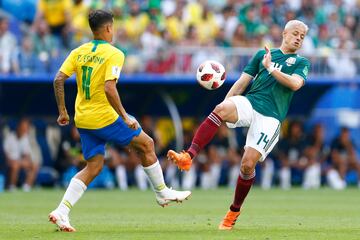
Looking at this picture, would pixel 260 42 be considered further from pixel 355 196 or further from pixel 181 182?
pixel 355 196

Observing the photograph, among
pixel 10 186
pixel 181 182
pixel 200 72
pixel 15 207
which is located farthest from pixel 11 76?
pixel 200 72

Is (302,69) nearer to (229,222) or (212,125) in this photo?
(212,125)

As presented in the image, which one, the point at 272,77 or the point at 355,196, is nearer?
the point at 272,77

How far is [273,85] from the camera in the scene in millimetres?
11477

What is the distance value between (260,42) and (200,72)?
14275mm

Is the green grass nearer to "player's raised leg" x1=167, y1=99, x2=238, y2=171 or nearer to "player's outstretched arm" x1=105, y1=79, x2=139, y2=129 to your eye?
"player's raised leg" x1=167, y1=99, x2=238, y2=171

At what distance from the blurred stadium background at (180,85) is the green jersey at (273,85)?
12271mm

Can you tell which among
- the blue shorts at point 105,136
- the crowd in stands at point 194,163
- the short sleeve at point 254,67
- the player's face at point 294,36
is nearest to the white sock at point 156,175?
the blue shorts at point 105,136

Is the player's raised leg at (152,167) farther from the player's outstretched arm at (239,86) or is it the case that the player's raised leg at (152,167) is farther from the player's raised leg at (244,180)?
the player's outstretched arm at (239,86)

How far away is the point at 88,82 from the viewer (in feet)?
36.5

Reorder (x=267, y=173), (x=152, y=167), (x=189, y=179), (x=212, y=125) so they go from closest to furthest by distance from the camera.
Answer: (x=212, y=125) < (x=152, y=167) < (x=189, y=179) < (x=267, y=173)

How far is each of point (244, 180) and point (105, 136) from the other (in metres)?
1.67

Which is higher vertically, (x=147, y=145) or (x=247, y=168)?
(x=147, y=145)

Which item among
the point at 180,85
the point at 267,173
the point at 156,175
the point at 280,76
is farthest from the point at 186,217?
the point at 267,173
